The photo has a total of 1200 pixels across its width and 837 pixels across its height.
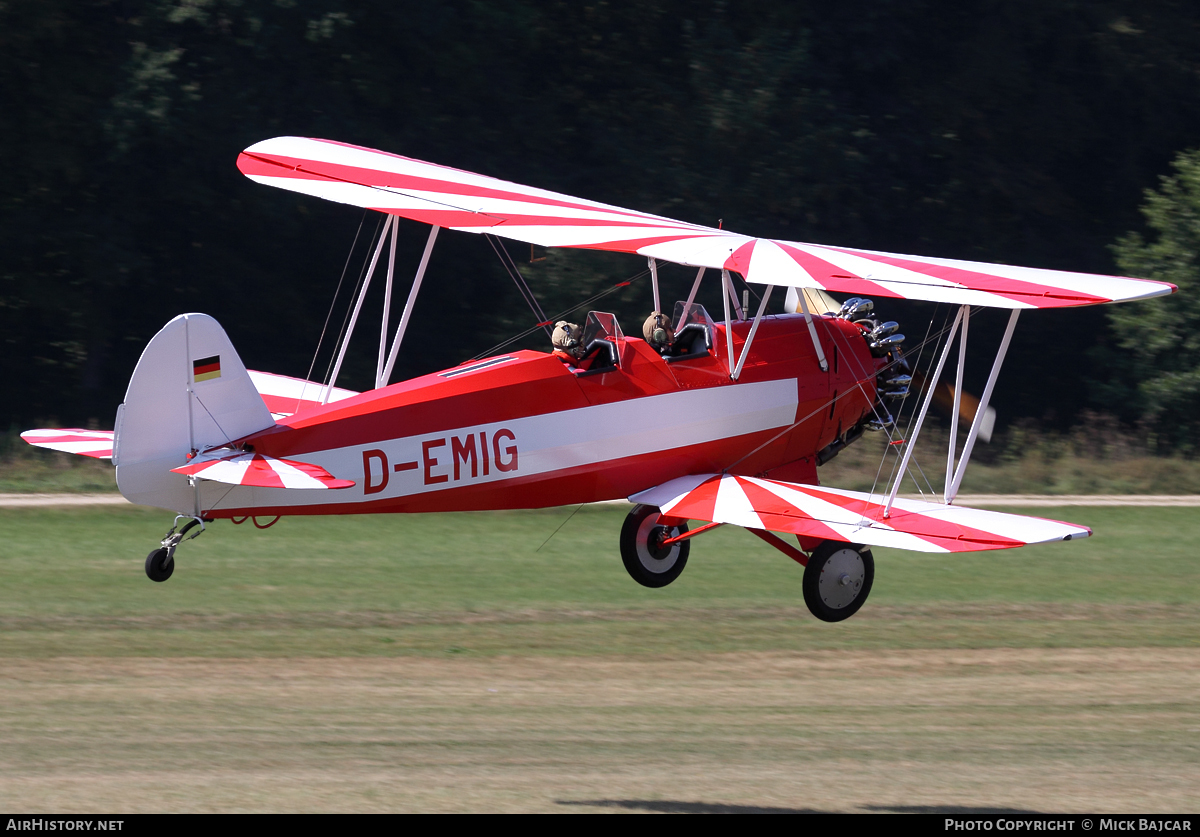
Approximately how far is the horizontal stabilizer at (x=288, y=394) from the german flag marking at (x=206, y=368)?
3912mm

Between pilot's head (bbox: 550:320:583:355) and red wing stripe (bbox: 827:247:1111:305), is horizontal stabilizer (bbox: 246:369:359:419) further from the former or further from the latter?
red wing stripe (bbox: 827:247:1111:305)

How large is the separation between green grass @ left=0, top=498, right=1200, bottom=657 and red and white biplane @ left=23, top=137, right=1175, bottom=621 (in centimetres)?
401

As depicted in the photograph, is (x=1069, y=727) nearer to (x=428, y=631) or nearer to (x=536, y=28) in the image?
(x=428, y=631)

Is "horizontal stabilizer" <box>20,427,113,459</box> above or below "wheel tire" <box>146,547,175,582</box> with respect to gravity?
above

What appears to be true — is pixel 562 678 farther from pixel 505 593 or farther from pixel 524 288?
pixel 524 288

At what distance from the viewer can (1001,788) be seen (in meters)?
12.7

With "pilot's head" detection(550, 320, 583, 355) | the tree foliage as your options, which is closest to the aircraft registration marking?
"pilot's head" detection(550, 320, 583, 355)

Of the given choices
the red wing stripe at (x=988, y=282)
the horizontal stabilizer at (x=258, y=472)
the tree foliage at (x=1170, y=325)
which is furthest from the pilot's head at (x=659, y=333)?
the tree foliage at (x=1170, y=325)

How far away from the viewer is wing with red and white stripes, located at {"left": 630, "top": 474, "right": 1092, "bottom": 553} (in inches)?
444

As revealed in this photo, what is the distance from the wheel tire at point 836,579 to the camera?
1282cm

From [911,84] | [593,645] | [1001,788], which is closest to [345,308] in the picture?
[911,84]

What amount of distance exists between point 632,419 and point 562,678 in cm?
383

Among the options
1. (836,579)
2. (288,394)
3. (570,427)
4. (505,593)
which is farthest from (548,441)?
(505,593)

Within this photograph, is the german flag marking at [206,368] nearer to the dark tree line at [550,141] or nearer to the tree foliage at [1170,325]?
the dark tree line at [550,141]
